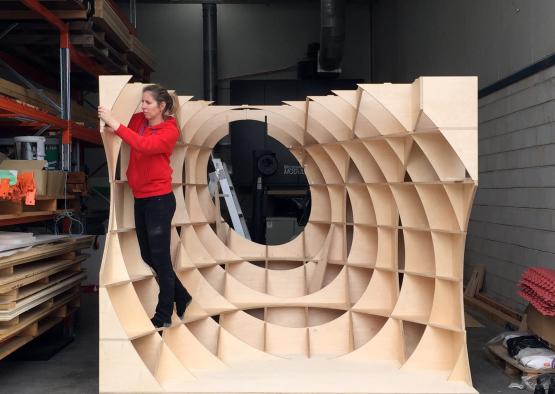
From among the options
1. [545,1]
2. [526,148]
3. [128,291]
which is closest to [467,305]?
[526,148]

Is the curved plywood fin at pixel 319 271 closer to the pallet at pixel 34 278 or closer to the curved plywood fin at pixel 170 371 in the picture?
the curved plywood fin at pixel 170 371

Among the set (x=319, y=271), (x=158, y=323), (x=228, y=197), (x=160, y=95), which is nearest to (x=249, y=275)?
(x=319, y=271)

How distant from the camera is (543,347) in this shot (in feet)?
17.3

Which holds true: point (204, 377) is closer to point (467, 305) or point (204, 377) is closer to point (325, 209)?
point (325, 209)

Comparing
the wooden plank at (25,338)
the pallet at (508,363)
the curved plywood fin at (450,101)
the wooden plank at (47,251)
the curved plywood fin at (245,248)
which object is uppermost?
the curved plywood fin at (450,101)

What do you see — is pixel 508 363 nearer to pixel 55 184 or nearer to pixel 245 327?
pixel 245 327

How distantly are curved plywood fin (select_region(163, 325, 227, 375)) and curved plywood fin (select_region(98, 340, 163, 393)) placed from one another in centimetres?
55

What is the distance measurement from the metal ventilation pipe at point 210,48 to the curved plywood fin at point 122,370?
32.4 ft

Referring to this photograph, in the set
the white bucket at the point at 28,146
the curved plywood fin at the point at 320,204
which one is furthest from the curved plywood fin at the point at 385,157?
the white bucket at the point at 28,146

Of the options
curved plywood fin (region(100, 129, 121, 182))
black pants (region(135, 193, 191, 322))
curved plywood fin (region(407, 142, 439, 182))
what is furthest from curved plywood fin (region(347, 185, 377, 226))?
curved plywood fin (region(100, 129, 121, 182))

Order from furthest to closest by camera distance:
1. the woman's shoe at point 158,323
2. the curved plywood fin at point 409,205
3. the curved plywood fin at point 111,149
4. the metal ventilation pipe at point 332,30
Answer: the metal ventilation pipe at point 332,30 < the curved plywood fin at point 409,205 < the woman's shoe at point 158,323 < the curved plywood fin at point 111,149

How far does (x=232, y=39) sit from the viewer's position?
46.5 ft

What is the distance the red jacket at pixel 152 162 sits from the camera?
4465 millimetres

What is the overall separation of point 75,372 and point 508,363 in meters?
3.91
